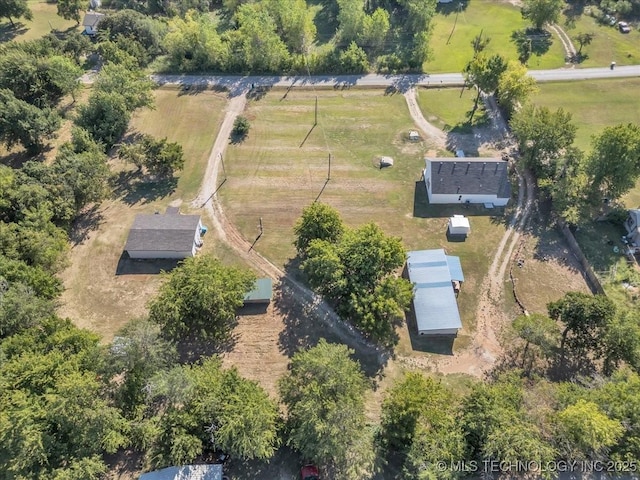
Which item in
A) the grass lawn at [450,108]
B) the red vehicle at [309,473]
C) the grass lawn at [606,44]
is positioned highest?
the grass lawn at [606,44]

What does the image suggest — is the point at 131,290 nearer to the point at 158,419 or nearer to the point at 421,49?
the point at 158,419

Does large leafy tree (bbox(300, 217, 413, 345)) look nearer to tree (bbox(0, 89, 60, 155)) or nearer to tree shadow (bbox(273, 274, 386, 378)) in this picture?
tree shadow (bbox(273, 274, 386, 378))

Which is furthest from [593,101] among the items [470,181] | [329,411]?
[329,411]

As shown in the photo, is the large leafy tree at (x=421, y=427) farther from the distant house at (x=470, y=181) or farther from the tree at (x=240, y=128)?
the tree at (x=240, y=128)

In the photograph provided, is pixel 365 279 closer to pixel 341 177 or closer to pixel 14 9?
pixel 341 177

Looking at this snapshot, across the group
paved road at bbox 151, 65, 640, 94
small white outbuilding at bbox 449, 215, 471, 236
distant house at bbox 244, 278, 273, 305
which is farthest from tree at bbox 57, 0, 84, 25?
small white outbuilding at bbox 449, 215, 471, 236

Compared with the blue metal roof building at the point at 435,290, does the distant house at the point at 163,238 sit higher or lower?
higher

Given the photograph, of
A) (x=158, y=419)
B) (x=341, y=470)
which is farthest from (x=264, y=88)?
(x=341, y=470)

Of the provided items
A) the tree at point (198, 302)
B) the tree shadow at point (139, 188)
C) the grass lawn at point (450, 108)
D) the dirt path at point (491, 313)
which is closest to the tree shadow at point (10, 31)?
the tree shadow at point (139, 188)
